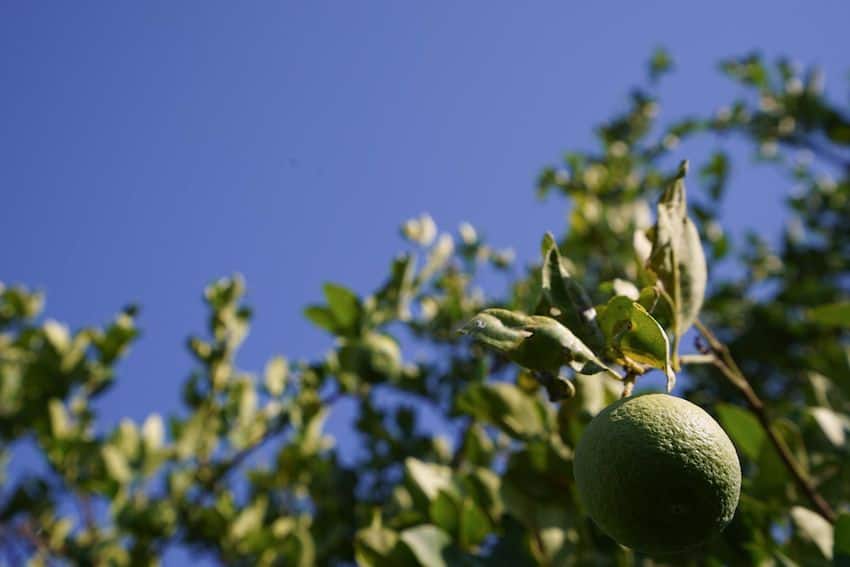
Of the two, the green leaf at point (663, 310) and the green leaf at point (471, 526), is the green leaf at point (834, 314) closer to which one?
the green leaf at point (663, 310)

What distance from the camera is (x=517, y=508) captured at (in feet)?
5.77

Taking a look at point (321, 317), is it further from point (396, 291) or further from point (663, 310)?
point (663, 310)

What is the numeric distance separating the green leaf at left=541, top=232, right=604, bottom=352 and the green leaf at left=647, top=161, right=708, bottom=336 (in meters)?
0.19

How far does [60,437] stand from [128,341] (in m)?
0.48

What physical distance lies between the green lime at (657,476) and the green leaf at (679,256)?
1.10ft

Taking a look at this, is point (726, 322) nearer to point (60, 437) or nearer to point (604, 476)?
point (60, 437)

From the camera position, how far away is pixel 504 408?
180 centimetres

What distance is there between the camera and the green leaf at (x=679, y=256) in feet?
3.98

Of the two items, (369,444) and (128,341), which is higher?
(128,341)

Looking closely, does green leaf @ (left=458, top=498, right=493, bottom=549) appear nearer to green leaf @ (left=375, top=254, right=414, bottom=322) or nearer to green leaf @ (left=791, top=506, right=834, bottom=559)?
green leaf @ (left=791, top=506, right=834, bottom=559)

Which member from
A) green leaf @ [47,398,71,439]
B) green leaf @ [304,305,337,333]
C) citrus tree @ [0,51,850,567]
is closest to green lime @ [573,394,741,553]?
citrus tree @ [0,51,850,567]

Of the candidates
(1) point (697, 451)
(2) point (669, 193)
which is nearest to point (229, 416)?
(2) point (669, 193)

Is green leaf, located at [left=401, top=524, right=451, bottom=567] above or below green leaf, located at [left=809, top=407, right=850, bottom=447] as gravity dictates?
above

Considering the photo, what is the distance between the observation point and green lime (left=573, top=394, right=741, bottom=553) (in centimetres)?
86
